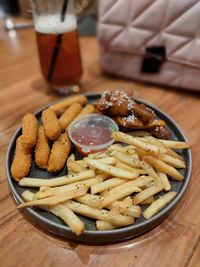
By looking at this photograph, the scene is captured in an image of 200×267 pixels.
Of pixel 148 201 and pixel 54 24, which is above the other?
pixel 54 24

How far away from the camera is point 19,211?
90 centimetres

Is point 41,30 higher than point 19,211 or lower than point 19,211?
higher

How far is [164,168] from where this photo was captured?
2.96 ft

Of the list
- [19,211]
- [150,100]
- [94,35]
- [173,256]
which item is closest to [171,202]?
[173,256]

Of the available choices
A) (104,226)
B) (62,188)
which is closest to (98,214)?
(104,226)

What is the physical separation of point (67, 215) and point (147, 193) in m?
0.23

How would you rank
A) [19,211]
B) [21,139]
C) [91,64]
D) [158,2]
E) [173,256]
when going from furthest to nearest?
[91,64], [158,2], [21,139], [19,211], [173,256]

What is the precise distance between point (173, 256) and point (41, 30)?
1039 millimetres

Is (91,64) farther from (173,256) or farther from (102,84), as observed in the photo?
(173,256)

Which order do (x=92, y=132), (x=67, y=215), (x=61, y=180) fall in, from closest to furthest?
(x=67, y=215)
(x=61, y=180)
(x=92, y=132)

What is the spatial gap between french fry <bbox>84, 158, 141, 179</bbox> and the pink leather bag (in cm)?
69

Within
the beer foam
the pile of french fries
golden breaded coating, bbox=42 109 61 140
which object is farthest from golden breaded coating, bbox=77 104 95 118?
the beer foam

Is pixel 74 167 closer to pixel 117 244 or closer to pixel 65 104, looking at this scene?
pixel 117 244

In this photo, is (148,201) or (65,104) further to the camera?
(65,104)
